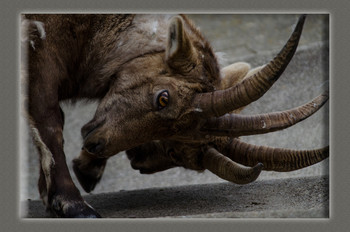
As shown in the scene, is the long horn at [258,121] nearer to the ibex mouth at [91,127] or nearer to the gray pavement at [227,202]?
the gray pavement at [227,202]

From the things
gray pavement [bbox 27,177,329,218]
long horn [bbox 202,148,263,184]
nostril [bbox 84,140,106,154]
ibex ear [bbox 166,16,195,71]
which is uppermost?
ibex ear [bbox 166,16,195,71]

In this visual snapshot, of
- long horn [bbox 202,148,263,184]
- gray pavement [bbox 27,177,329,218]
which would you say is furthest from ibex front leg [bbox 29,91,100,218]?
long horn [bbox 202,148,263,184]

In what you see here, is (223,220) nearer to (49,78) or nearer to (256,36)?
(49,78)

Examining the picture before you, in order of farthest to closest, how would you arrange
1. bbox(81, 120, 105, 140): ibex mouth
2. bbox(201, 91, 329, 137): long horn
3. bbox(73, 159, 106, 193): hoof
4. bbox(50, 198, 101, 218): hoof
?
1. bbox(73, 159, 106, 193): hoof
2. bbox(81, 120, 105, 140): ibex mouth
3. bbox(50, 198, 101, 218): hoof
4. bbox(201, 91, 329, 137): long horn

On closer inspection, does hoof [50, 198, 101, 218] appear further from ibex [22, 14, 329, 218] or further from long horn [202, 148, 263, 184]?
long horn [202, 148, 263, 184]

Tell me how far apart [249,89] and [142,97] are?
2.61 feet

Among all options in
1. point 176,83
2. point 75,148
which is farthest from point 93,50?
point 75,148

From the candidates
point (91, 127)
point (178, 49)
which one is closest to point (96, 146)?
point (91, 127)

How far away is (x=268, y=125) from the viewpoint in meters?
3.73

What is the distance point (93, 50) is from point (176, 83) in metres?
0.86

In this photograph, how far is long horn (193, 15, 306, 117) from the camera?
3414 mm

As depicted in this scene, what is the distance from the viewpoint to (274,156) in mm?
4152

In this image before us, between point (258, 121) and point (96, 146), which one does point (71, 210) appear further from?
point (258, 121)

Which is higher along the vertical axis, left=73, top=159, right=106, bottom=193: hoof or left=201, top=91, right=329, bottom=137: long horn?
left=201, top=91, right=329, bottom=137: long horn
